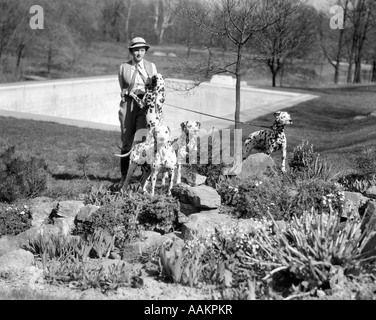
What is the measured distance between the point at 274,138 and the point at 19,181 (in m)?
4.07

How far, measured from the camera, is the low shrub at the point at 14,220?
25.1 ft

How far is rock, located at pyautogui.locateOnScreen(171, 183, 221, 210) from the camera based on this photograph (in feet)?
25.0

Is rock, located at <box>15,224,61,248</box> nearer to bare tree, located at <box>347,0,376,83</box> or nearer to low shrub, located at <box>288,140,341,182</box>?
low shrub, located at <box>288,140,341,182</box>

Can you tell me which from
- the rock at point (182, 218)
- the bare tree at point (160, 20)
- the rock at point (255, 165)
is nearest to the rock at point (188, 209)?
the rock at point (182, 218)

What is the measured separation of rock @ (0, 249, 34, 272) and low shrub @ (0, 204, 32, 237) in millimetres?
1051

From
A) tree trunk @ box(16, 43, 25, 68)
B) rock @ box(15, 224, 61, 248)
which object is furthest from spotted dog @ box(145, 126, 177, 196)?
tree trunk @ box(16, 43, 25, 68)

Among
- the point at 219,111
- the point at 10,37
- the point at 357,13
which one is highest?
the point at 357,13

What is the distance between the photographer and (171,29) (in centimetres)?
6500

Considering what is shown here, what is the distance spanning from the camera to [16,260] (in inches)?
256

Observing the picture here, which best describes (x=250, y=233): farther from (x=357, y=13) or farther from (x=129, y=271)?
(x=357, y=13)

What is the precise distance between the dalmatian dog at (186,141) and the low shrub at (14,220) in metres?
2.28

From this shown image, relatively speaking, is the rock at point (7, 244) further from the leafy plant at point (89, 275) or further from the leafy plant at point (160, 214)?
the leafy plant at point (160, 214)

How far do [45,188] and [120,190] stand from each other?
1.71 metres

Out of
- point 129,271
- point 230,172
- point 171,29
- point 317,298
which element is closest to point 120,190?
point 230,172
